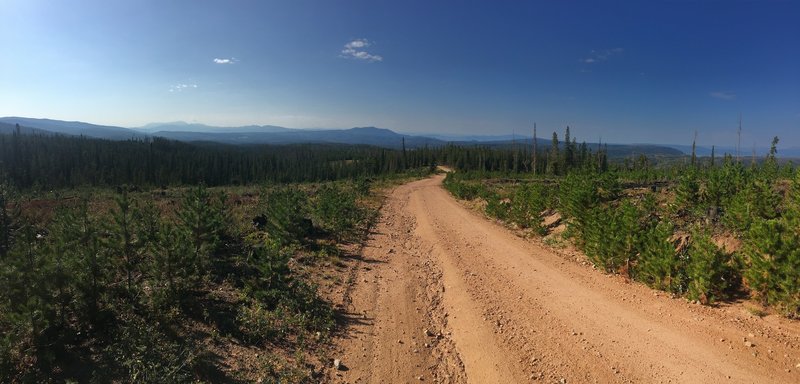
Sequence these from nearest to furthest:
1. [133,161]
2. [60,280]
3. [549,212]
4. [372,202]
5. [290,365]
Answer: [60,280] → [290,365] → [549,212] → [372,202] → [133,161]

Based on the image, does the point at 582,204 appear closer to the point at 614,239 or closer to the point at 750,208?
the point at 614,239

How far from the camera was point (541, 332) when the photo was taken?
7918 mm

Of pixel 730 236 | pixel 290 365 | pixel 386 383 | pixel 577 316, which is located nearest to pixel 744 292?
pixel 730 236

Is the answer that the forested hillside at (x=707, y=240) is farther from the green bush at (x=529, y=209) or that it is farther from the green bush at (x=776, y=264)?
the green bush at (x=529, y=209)

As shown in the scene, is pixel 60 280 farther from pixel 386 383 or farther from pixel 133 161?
pixel 133 161

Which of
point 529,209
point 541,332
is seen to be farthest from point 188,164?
point 541,332

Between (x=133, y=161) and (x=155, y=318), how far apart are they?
113738 mm

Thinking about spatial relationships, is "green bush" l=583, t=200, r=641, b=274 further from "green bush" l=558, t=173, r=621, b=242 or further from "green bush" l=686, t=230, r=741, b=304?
"green bush" l=686, t=230, r=741, b=304

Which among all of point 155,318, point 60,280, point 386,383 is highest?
point 60,280

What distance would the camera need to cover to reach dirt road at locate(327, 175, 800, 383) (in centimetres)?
643

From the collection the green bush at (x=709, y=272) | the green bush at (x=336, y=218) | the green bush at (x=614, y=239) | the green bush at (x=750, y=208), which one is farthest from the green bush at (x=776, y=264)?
the green bush at (x=336, y=218)

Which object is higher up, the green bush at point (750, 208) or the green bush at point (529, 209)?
→ the green bush at point (750, 208)

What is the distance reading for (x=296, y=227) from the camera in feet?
46.9

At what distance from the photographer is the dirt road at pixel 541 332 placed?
253 inches
